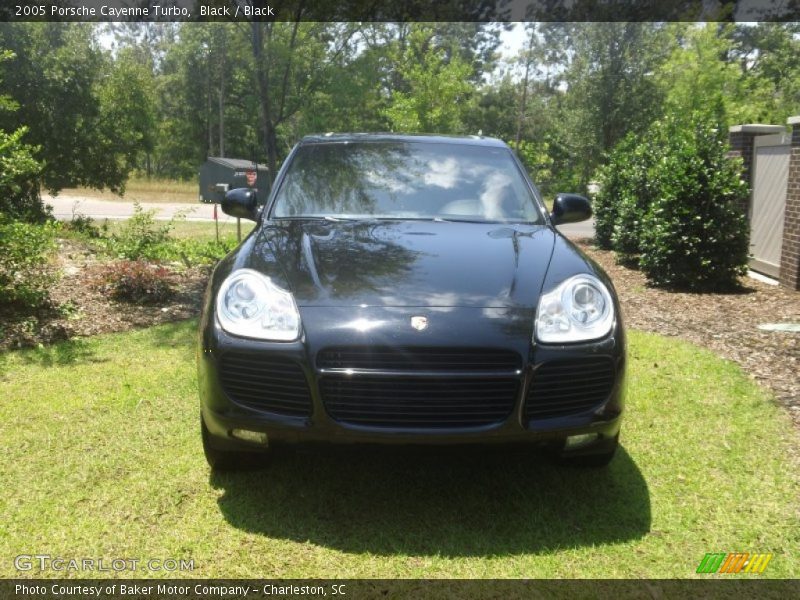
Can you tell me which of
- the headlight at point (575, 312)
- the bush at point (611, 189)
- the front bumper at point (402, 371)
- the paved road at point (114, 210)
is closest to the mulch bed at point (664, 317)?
the headlight at point (575, 312)

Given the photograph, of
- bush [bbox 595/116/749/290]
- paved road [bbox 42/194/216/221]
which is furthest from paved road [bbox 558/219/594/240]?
paved road [bbox 42/194/216/221]

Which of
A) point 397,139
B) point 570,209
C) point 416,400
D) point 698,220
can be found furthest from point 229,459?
point 698,220

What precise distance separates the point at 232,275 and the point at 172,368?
8.32 ft

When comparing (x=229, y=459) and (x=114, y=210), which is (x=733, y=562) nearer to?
(x=229, y=459)

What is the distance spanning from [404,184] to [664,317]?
176 inches

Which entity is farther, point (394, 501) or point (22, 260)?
point (22, 260)

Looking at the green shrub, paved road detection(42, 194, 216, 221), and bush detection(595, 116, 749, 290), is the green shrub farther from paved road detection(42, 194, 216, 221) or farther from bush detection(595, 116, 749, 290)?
paved road detection(42, 194, 216, 221)

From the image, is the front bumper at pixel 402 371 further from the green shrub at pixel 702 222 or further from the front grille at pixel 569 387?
the green shrub at pixel 702 222

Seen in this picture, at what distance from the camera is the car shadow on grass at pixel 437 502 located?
302cm

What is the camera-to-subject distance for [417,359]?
9.52 feet

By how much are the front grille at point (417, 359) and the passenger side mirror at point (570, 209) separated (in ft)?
6.20

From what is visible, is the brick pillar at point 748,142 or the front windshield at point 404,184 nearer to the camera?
the front windshield at point 404,184

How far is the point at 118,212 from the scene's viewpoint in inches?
1030

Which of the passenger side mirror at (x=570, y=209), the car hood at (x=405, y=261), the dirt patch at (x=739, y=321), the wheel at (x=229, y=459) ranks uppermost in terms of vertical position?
the passenger side mirror at (x=570, y=209)
